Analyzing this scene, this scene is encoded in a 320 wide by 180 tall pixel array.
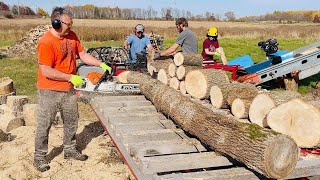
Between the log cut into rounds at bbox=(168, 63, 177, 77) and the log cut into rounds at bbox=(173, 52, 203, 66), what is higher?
the log cut into rounds at bbox=(173, 52, 203, 66)

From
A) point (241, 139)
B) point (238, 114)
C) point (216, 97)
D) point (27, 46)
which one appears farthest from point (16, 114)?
point (27, 46)

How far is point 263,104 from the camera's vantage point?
4.47m

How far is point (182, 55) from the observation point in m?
6.60

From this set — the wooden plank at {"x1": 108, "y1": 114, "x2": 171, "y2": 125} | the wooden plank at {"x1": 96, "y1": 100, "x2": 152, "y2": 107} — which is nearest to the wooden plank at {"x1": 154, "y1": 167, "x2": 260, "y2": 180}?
the wooden plank at {"x1": 108, "y1": 114, "x2": 171, "y2": 125}

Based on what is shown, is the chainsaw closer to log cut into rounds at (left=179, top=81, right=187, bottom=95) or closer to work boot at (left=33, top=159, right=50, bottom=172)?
log cut into rounds at (left=179, top=81, right=187, bottom=95)

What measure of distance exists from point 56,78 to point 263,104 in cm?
264

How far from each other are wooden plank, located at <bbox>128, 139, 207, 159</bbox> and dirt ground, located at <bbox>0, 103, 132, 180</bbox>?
128 centimetres

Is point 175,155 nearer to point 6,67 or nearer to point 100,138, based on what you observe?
point 100,138

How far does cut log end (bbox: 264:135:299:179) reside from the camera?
283 cm

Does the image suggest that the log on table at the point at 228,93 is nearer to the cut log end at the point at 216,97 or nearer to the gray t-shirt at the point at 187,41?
the cut log end at the point at 216,97

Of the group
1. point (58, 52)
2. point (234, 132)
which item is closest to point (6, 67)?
point (58, 52)

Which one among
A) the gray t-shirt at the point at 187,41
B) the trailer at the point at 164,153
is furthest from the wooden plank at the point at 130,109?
the gray t-shirt at the point at 187,41

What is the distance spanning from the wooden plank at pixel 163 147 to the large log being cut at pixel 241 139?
0.12 m

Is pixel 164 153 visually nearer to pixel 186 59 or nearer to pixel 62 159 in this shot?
pixel 62 159
